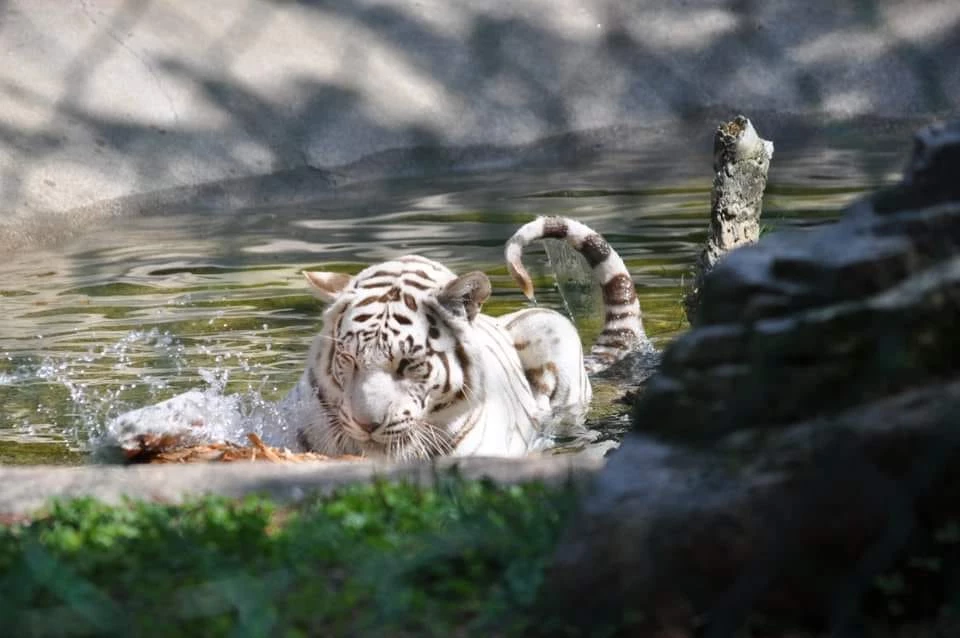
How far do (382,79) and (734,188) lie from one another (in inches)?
286

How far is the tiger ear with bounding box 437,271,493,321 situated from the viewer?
539 centimetres

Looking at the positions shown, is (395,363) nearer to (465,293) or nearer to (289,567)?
(465,293)

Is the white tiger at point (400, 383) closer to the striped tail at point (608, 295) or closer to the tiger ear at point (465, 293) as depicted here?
the tiger ear at point (465, 293)

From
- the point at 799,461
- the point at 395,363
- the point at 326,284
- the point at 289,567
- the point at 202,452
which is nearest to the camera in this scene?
the point at 799,461

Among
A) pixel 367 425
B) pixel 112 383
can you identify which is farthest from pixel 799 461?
pixel 112 383

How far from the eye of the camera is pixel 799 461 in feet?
8.07

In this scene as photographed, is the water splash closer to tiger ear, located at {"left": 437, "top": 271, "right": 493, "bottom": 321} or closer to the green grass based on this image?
tiger ear, located at {"left": 437, "top": 271, "right": 493, "bottom": 321}

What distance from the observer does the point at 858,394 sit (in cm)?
249

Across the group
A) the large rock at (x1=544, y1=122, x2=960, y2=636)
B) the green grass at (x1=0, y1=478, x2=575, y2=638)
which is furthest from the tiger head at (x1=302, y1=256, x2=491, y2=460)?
the large rock at (x1=544, y1=122, x2=960, y2=636)

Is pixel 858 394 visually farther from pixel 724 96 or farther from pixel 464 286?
pixel 724 96

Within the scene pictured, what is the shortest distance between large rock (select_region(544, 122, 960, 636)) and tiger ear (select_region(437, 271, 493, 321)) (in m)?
2.76

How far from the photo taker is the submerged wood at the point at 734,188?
6.25 meters

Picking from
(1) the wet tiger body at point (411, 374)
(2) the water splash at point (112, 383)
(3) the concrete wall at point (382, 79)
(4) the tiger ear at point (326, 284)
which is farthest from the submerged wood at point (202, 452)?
(3) the concrete wall at point (382, 79)

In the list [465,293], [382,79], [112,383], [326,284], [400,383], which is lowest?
[400,383]
